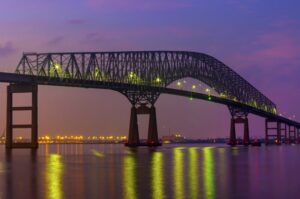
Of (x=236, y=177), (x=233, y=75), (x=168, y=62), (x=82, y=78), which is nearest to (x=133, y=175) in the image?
(x=236, y=177)

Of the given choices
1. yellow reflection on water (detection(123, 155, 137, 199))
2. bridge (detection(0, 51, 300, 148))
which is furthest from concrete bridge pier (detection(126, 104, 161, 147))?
yellow reflection on water (detection(123, 155, 137, 199))

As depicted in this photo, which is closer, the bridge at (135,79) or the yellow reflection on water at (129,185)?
the yellow reflection on water at (129,185)

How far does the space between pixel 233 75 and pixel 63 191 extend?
16481 centimetres

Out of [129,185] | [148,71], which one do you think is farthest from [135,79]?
[129,185]

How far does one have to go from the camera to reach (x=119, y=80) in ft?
470

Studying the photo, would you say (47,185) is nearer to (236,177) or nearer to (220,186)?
(220,186)

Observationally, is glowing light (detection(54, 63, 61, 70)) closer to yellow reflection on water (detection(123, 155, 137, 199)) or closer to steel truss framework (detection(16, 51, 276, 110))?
steel truss framework (detection(16, 51, 276, 110))

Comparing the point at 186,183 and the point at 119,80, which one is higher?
the point at 119,80

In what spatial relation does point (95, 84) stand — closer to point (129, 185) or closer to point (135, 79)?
point (135, 79)

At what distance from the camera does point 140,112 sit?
465ft

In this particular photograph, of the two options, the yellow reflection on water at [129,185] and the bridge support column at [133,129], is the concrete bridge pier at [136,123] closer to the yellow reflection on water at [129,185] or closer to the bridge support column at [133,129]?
the bridge support column at [133,129]

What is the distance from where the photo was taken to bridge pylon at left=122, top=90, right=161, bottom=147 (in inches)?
5527

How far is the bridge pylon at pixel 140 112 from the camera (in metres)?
140

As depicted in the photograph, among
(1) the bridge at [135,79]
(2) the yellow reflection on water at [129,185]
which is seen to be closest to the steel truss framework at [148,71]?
(1) the bridge at [135,79]
